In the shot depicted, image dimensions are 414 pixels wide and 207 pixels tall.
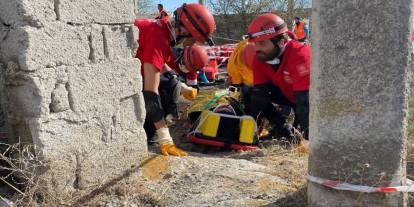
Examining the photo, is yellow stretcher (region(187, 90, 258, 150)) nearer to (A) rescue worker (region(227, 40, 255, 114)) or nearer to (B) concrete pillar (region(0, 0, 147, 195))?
(A) rescue worker (region(227, 40, 255, 114))

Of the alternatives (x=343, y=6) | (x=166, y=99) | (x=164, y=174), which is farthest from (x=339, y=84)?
(x=166, y=99)

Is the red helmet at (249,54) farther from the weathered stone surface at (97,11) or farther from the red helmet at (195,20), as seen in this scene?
the weathered stone surface at (97,11)

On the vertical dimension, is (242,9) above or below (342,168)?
above

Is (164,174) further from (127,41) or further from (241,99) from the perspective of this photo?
(241,99)

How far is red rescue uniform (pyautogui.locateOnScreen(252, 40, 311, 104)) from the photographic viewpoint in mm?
4688

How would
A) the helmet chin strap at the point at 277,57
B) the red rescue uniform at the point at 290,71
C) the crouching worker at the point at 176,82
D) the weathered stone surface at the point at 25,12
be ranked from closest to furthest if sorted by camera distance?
the weathered stone surface at the point at 25,12
the red rescue uniform at the point at 290,71
the helmet chin strap at the point at 277,57
the crouching worker at the point at 176,82

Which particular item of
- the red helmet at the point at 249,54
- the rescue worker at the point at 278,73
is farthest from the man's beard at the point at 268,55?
the red helmet at the point at 249,54

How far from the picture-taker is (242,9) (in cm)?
2092

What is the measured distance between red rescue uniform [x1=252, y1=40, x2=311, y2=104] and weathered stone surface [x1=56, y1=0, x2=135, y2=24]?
1.85 metres

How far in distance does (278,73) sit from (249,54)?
0.83 metres

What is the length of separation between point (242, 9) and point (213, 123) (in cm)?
1664

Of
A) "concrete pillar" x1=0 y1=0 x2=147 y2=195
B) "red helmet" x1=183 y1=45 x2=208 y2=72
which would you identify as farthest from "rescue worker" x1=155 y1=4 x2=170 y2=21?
"concrete pillar" x1=0 y1=0 x2=147 y2=195

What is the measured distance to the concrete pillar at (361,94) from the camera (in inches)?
91.4

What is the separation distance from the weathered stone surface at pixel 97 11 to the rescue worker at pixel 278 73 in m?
1.75
